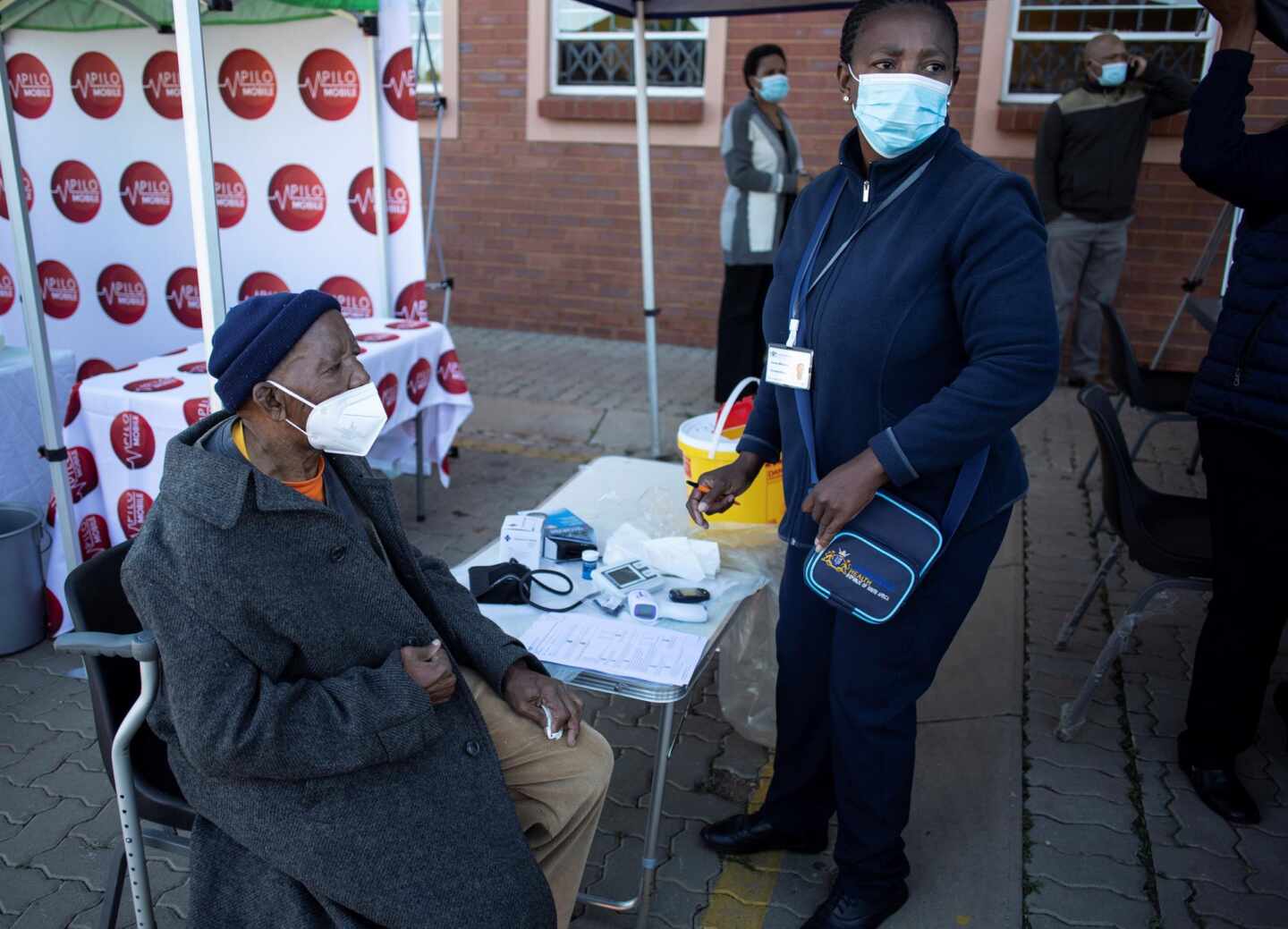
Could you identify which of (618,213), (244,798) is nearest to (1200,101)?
(244,798)

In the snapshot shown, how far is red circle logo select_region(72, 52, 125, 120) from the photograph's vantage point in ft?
16.6

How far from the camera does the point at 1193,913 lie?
94.9 inches

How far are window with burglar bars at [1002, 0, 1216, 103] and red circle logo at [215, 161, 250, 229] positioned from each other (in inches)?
191

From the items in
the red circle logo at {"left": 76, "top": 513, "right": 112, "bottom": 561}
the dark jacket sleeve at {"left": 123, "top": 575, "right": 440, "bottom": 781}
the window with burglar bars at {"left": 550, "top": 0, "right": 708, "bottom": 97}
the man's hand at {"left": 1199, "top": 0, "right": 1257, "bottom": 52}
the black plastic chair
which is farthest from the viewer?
the window with burglar bars at {"left": 550, "top": 0, "right": 708, "bottom": 97}

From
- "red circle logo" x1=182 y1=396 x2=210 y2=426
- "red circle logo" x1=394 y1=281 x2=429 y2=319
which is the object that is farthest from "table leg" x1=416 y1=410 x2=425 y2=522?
"red circle logo" x1=182 y1=396 x2=210 y2=426

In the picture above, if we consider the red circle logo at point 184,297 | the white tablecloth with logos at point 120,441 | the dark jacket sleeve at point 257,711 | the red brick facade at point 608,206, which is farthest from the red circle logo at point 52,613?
the red brick facade at point 608,206

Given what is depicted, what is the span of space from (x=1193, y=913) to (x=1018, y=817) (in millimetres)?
464

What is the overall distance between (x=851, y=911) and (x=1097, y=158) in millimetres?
5382

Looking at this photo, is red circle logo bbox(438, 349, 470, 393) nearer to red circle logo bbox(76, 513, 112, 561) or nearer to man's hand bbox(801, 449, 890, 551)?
red circle logo bbox(76, 513, 112, 561)

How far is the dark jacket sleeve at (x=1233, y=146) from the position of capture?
7.83 ft

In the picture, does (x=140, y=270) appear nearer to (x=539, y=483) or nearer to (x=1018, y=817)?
(x=539, y=483)

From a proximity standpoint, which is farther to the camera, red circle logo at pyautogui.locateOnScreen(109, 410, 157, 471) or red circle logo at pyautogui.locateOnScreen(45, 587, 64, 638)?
red circle logo at pyautogui.locateOnScreen(45, 587, 64, 638)

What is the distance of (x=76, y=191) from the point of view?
207 inches

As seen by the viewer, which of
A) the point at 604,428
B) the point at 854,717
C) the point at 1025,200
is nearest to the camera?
the point at 1025,200
